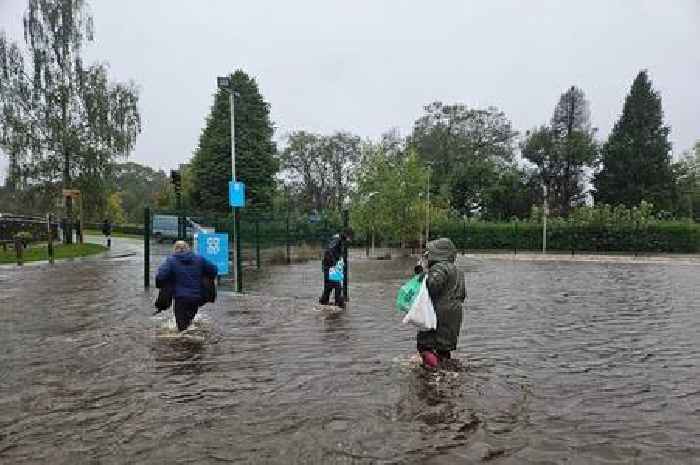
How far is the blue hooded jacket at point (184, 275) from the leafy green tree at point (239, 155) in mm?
45380

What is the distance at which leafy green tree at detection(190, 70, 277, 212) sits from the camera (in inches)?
2195

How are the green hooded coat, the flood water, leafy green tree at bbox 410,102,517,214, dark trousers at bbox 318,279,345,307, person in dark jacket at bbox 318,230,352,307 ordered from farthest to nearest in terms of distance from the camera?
leafy green tree at bbox 410,102,517,214
dark trousers at bbox 318,279,345,307
person in dark jacket at bbox 318,230,352,307
the green hooded coat
the flood water

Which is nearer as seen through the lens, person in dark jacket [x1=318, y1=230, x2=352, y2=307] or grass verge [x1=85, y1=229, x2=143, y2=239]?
person in dark jacket [x1=318, y1=230, x2=352, y2=307]

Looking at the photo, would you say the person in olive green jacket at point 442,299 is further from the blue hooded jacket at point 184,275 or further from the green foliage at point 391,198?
the green foliage at point 391,198

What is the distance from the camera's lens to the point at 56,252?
32156 mm

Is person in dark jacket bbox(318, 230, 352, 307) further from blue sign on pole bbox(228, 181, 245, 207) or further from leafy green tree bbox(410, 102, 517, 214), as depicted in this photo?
leafy green tree bbox(410, 102, 517, 214)

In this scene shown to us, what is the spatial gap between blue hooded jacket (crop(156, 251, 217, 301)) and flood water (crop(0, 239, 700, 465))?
0.75 m

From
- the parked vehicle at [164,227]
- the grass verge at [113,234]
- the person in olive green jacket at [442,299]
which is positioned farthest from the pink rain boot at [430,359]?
the grass verge at [113,234]

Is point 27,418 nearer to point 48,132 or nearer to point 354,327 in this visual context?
point 354,327

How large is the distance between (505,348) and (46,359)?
6.26 meters

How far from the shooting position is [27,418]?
5.88 m

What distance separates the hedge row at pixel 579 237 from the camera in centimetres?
4168

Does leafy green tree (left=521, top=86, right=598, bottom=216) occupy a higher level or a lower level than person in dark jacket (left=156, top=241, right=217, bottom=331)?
higher

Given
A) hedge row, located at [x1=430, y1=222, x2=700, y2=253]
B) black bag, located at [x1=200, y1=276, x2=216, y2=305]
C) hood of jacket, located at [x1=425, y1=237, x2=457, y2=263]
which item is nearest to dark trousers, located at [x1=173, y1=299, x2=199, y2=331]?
black bag, located at [x1=200, y1=276, x2=216, y2=305]
